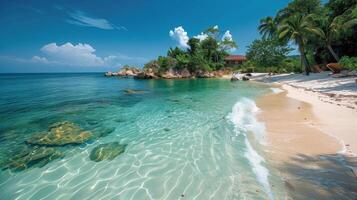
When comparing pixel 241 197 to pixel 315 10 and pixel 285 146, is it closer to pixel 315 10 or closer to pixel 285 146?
pixel 285 146

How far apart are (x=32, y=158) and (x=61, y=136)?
177cm

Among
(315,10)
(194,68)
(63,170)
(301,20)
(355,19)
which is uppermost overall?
(315,10)

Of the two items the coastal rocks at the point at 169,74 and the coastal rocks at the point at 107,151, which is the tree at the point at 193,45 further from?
the coastal rocks at the point at 107,151

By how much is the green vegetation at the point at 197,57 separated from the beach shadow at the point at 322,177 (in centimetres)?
4715

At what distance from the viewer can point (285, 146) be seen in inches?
221

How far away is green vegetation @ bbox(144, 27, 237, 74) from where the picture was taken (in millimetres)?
51000

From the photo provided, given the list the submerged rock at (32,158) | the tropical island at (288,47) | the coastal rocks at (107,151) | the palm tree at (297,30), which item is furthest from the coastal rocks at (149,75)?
the submerged rock at (32,158)

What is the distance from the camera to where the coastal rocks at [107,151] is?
560cm

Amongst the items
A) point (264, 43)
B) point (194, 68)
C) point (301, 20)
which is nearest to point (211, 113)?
point (301, 20)

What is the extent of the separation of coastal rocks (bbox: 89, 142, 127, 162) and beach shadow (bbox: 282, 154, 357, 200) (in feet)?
15.5

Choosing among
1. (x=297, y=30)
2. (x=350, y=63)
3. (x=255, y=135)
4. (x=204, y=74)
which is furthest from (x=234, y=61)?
(x=255, y=135)

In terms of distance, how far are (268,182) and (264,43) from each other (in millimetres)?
43238

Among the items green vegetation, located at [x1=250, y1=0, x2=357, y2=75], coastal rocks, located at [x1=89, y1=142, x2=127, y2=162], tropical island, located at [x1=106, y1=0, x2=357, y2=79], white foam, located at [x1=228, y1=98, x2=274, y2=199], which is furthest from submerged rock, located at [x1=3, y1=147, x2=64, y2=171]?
green vegetation, located at [x1=250, y1=0, x2=357, y2=75]

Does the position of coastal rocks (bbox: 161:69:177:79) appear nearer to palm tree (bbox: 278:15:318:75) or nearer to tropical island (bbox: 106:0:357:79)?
tropical island (bbox: 106:0:357:79)
